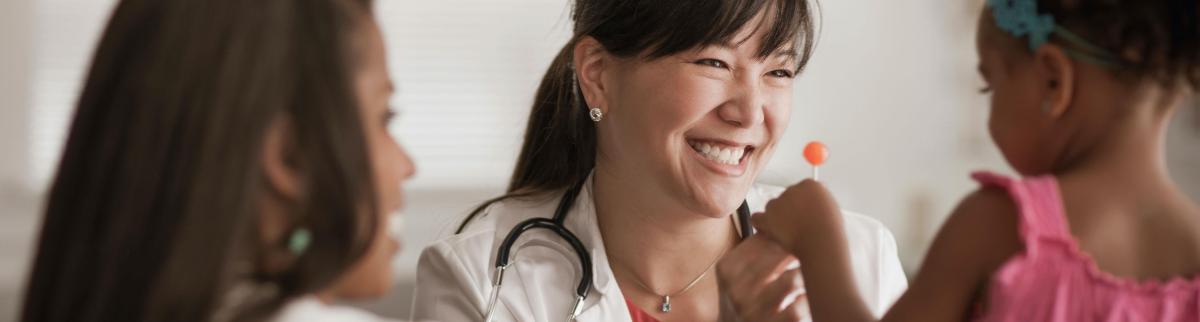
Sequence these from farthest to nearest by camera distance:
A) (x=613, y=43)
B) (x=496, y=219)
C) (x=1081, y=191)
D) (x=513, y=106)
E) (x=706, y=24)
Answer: (x=513, y=106)
(x=496, y=219)
(x=613, y=43)
(x=706, y=24)
(x=1081, y=191)

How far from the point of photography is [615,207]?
1905 millimetres

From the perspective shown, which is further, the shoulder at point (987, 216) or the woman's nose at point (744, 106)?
the woman's nose at point (744, 106)

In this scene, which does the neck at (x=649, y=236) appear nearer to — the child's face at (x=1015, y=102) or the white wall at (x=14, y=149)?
the child's face at (x=1015, y=102)

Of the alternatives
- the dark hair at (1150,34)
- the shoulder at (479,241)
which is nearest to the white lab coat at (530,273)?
the shoulder at (479,241)

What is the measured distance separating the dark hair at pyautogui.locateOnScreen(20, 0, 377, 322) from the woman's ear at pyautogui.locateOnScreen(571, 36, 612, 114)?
0.89m

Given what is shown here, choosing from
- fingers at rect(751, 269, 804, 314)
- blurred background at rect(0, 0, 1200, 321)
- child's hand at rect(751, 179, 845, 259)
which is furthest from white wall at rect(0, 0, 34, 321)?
child's hand at rect(751, 179, 845, 259)

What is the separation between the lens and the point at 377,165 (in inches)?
39.1

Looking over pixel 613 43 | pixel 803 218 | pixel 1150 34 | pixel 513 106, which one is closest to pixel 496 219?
pixel 613 43

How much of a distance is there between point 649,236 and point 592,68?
27 centimetres

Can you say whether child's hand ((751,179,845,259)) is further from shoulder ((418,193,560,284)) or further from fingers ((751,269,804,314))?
shoulder ((418,193,560,284))

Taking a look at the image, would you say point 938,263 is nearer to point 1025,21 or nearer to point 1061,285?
point 1061,285

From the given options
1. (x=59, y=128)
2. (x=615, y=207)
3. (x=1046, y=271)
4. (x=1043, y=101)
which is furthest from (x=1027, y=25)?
(x=59, y=128)

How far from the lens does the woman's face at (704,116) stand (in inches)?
67.2

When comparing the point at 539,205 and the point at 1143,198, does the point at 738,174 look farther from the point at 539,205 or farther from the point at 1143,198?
the point at 1143,198
